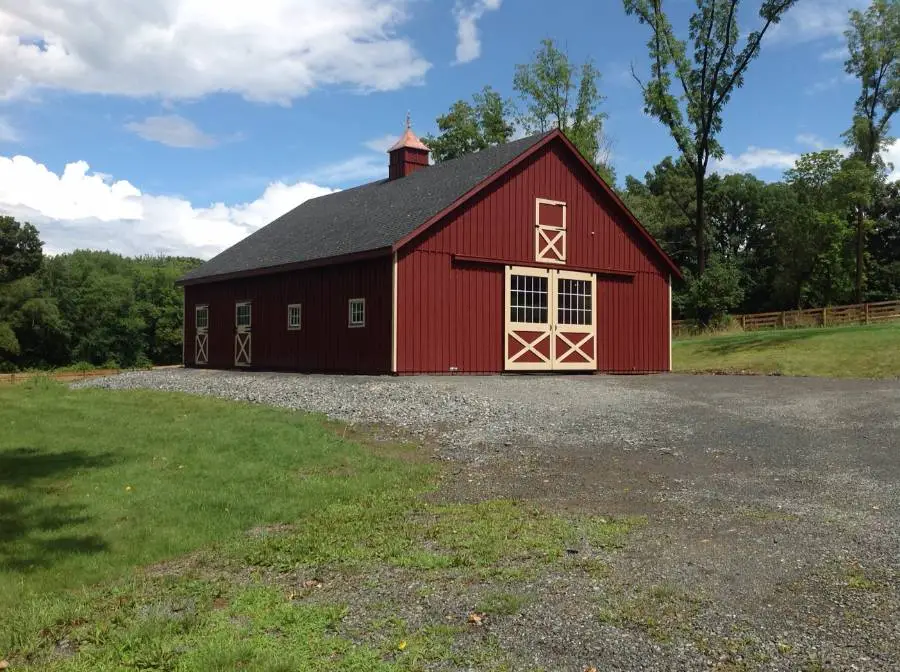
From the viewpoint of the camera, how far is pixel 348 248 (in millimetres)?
19062

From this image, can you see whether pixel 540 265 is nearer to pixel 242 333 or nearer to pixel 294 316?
pixel 294 316

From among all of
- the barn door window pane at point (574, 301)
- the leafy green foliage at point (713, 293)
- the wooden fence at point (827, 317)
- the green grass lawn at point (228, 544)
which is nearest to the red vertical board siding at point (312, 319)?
the barn door window pane at point (574, 301)

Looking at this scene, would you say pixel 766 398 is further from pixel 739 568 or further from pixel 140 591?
pixel 140 591

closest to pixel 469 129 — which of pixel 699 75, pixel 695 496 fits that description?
pixel 699 75

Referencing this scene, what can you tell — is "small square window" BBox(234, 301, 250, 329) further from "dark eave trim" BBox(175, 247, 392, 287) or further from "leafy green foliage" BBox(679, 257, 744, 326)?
"leafy green foliage" BBox(679, 257, 744, 326)

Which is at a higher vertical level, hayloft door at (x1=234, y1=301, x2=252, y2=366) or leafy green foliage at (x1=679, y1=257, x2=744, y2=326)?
leafy green foliage at (x1=679, y1=257, x2=744, y2=326)

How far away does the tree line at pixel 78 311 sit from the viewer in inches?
1842

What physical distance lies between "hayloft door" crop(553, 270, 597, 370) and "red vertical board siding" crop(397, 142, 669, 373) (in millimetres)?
313

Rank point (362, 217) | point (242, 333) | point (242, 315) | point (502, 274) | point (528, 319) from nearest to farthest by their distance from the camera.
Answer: point (502, 274)
point (528, 319)
point (362, 217)
point (242, 333)
point (242, 315)

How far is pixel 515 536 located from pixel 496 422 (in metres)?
5.38

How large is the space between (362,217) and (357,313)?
4275 mm

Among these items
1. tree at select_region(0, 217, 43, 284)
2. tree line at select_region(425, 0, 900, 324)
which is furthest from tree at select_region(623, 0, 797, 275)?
tree at select_region(0, 217, 43, 284)

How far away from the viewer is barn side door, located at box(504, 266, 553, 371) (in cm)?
1944

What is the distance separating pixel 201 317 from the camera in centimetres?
2673
